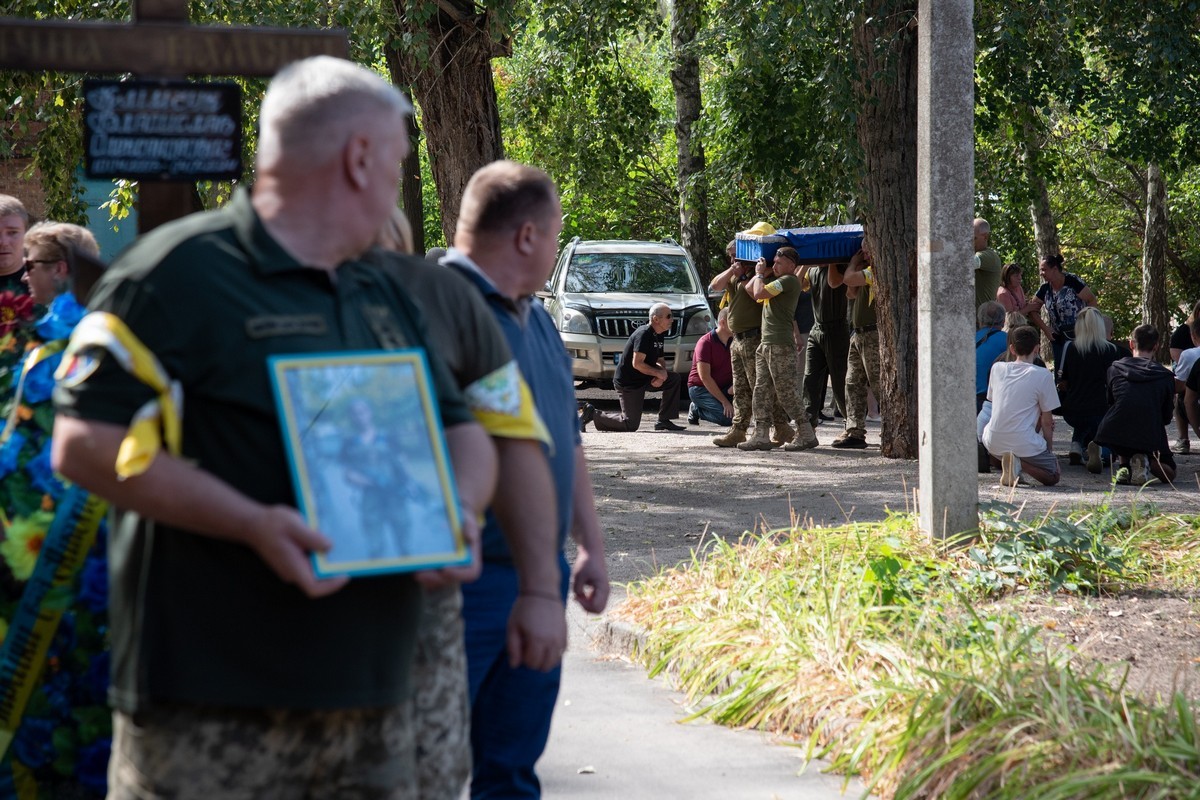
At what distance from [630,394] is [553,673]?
1251 centimetres

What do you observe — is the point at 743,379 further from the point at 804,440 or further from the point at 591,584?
the point at 591,584

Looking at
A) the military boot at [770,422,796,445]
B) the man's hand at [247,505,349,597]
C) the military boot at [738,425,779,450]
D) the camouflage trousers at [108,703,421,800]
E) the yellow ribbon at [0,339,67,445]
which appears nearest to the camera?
the man's hand at [247,505,349,597]

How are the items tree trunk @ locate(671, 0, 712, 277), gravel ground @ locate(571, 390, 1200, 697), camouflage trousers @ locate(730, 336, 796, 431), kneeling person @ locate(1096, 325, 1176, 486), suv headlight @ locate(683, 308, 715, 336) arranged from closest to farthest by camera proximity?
gravel ground @ locate(571, 390, 1200, 697)
kneeling person @ locate(1096, 325, 1176, 486)
camouflage trousers @ locate(730, 336, 796, 431)
suv headlight @ locate(683, 308, 715, 336)
tree trunk @ locate(671, 0, 712, 277)

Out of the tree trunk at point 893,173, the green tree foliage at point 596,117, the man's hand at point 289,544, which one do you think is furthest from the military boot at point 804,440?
the man's hand at point 289,544

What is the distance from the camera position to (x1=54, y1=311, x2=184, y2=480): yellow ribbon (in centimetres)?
203

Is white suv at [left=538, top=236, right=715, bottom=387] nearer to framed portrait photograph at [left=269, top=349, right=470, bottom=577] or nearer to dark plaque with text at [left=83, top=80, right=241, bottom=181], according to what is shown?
dark plaque with text at [left=83, top=80, right=241, bottom=181]

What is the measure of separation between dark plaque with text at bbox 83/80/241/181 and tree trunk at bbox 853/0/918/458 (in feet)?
29.2

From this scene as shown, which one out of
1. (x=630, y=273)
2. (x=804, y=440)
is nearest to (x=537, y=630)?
(x=804, y=440)

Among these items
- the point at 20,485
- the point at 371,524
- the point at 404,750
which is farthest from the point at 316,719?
the point at 20,485

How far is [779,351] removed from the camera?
43.1ft

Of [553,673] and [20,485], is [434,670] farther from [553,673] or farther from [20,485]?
[20,485]

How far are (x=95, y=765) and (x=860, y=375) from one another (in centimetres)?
1091

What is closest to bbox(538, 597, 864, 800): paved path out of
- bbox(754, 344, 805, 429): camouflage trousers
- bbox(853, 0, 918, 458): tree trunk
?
bbox(853, 0, 918, 458): tree trunk

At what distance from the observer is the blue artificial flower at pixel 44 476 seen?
3180mm
